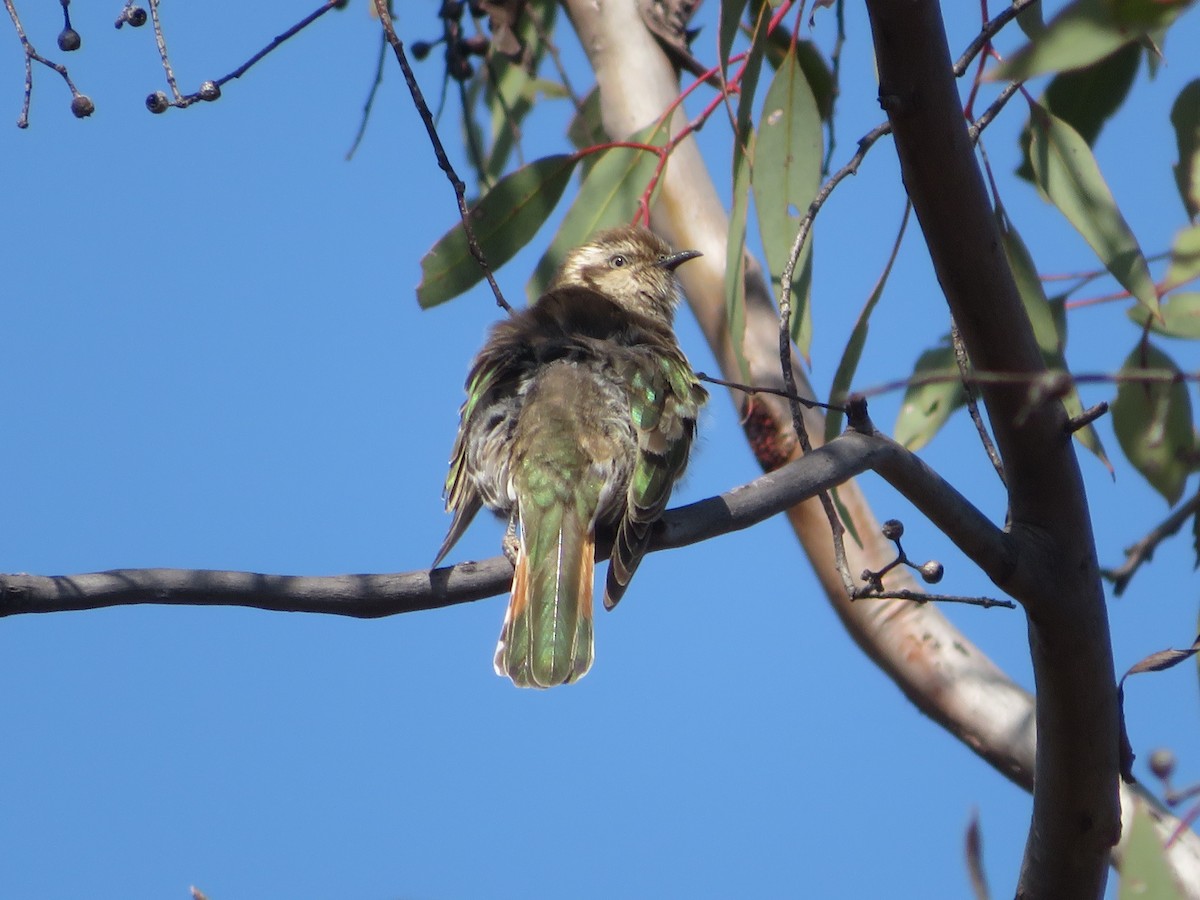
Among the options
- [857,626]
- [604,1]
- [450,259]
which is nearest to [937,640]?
[857,626]

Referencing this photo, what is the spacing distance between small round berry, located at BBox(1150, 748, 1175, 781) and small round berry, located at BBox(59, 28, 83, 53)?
2.49 metres

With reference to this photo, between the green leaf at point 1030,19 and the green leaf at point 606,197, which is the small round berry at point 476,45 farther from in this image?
the green leaf at point 1030,19

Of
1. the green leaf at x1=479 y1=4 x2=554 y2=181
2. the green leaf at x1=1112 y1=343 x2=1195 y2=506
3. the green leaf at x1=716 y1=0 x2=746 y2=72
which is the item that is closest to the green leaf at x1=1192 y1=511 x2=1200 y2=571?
the green leaf at x1=1112 y1=343 x2=1195 y2=506

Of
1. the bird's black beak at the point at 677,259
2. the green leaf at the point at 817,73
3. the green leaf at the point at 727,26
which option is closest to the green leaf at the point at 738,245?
the green leaf at the point at 727,26

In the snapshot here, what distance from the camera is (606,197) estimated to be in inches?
162

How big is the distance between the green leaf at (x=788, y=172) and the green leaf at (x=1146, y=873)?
132cm

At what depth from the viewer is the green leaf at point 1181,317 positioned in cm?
305

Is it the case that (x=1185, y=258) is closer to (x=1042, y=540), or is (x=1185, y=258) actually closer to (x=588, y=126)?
(x=1042, y=540)

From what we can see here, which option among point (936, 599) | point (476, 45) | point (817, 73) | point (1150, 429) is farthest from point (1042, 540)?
point (476, 45)

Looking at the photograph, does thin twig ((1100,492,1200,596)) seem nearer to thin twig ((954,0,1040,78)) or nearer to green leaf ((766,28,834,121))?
thin twig ((954,0,1040,78))

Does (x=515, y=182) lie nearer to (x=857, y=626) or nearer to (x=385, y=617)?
(x=857, y=626)

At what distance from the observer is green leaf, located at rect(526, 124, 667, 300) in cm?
412

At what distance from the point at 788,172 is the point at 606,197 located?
780 mm

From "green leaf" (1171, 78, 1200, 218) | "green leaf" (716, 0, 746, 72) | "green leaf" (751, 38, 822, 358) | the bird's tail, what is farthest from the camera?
"green leaf" (751, 38, 822, 358)
